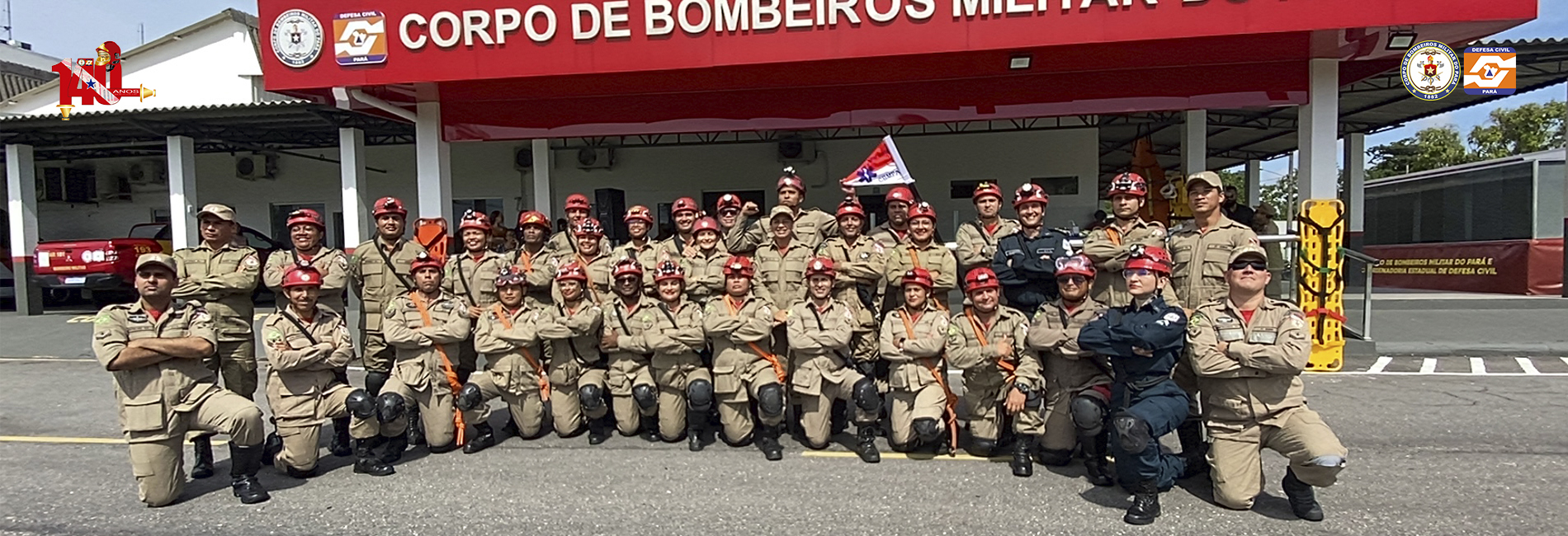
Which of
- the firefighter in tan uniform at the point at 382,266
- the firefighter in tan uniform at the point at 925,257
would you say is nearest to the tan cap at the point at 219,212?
the firefighter in tan uniform at the point at 382,266

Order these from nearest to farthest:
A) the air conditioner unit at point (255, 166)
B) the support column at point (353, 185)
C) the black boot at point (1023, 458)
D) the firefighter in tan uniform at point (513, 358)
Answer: the black boot at point (1023, 458)
the firefighter in tan uniform at point (513, 358)
the support column at point (353, 185)
the air conditioner unit at point (255, 166)

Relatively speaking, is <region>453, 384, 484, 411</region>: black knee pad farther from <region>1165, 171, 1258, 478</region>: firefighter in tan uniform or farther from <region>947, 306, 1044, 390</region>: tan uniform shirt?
<region>1165, 171, 1258, 478</region>: firefighter in tan uniform

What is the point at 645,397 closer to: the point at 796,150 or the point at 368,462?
the point at 368,462

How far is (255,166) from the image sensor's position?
1803 centimetres

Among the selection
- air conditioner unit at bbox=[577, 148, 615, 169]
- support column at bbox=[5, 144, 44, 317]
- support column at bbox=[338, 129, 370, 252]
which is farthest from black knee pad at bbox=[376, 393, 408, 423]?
support column at bbox=[5, 144, 44, 317]

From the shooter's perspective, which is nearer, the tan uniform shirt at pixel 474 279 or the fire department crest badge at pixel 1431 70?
the tan uniform shirt at pixel 474 279

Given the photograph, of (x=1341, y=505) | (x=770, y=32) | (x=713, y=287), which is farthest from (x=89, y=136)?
(x=1341, y=505)

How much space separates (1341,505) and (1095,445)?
46.1 inches

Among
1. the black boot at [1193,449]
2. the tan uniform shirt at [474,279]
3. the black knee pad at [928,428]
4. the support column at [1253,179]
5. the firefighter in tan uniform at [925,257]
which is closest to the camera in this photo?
the black boot at [1193,449]

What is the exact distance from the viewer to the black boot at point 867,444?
5.08 m

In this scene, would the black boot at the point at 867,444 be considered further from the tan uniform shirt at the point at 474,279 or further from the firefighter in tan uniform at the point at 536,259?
the tan uniform shirt at the point at 474,279

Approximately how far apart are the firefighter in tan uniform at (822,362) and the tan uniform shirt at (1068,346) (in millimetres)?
1056

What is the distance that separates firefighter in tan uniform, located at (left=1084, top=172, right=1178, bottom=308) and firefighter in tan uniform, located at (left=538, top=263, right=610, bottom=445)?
346cm

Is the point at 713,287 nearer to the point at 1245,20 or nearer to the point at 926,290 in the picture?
the point at 926,290
